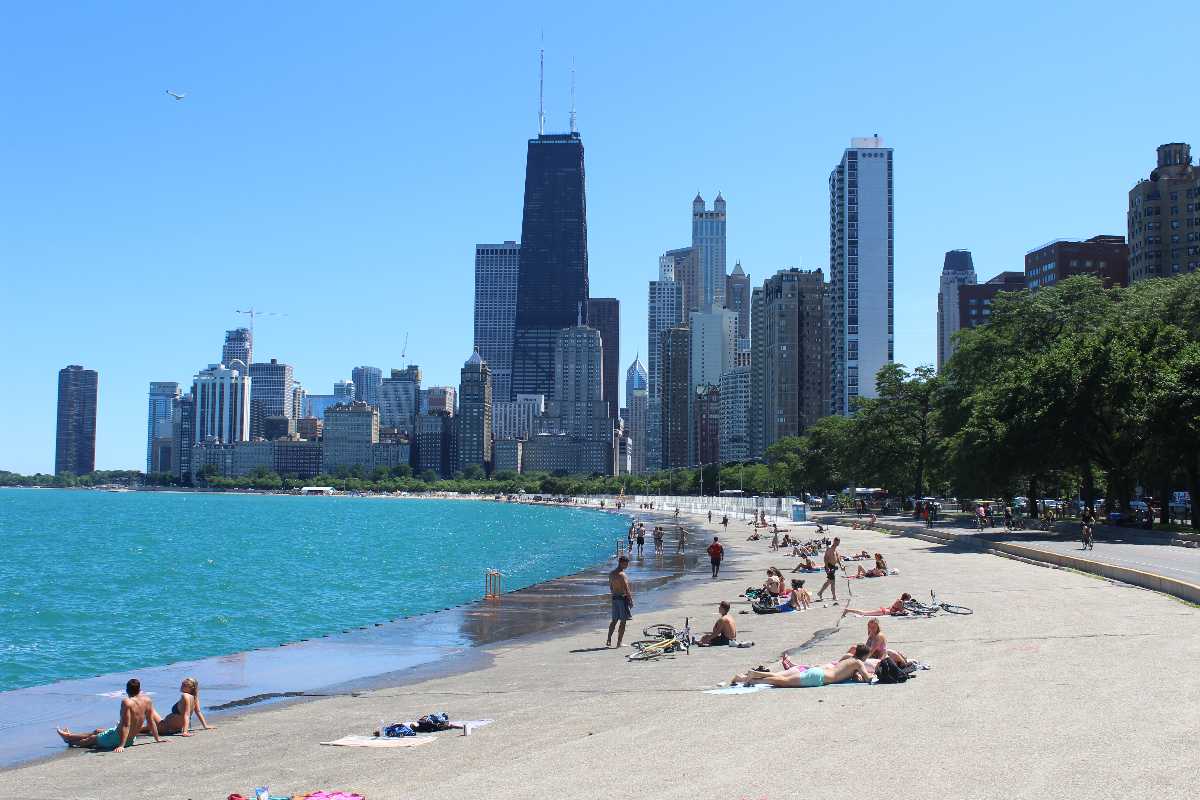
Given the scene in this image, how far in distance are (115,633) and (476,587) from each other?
17.6 meters

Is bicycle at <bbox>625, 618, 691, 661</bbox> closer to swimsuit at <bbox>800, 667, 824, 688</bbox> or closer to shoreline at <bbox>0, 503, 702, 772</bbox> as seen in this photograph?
shoreline at <bbox>0, 503, 702, 772</bbox>

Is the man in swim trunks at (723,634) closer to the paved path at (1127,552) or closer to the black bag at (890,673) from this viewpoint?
the black bag at (890,673)

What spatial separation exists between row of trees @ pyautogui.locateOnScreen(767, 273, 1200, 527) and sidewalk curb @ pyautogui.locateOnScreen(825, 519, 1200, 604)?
23.8ft

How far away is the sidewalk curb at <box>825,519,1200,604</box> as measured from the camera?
26.8 m

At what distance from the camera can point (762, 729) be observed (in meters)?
14.8

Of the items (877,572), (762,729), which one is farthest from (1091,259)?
(762,729)

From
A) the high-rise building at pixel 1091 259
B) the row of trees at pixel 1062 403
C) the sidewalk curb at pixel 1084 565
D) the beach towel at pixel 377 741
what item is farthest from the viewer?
the high-rise building at pixel 1091 259

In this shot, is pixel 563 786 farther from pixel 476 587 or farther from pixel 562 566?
pixel 562 566

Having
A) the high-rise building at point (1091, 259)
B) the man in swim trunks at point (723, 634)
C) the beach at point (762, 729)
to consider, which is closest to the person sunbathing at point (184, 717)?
the beach at point (762, 729)

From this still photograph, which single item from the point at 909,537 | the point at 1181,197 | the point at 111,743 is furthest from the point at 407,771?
the point at 1181,197

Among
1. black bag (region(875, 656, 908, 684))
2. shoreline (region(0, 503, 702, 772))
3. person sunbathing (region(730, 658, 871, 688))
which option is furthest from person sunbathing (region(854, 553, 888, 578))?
black bag (region(875, 656, 908, 684))

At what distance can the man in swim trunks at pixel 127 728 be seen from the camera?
17609 millimetres

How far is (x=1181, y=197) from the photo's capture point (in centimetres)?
15362

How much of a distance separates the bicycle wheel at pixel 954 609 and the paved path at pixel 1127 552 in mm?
6317
